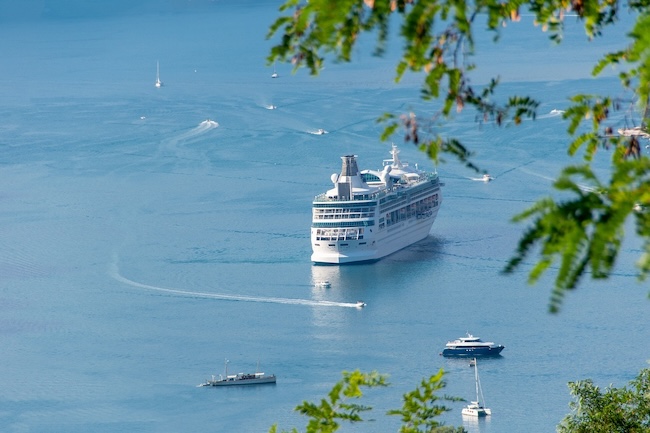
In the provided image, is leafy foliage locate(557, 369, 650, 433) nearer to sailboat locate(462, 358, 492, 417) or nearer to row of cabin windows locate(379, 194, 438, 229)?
sailboat locate(462, 358, 492, 417)

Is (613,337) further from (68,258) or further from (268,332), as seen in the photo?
Answer: (68,258)

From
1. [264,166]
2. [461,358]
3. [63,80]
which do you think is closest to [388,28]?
[461,358]

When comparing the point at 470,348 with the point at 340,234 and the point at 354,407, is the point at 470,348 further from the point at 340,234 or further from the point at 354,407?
the point at 354,407

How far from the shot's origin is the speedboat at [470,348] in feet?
71.5

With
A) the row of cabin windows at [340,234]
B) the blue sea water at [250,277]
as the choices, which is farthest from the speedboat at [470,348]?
the row of cabin windows at [340,234]

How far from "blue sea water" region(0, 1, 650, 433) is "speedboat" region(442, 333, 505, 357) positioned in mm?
200

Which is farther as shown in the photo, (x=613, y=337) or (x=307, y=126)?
(x=307, y=126)

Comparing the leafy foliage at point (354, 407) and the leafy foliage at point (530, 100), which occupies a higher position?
the leafy foliage at point (530, 100)

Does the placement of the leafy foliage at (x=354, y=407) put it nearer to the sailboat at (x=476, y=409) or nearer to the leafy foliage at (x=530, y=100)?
the leafy foliage at (x=530, y=100)

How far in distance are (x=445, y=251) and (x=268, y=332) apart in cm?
694

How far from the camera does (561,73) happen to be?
51.0 metres

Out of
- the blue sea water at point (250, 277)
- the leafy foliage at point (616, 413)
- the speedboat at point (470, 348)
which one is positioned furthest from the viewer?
the speedboat at point (470, 348)

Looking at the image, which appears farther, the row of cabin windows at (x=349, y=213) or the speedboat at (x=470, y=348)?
the row of cabin windows at (x=349, y=213)

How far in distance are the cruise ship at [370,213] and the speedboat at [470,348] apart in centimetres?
778
